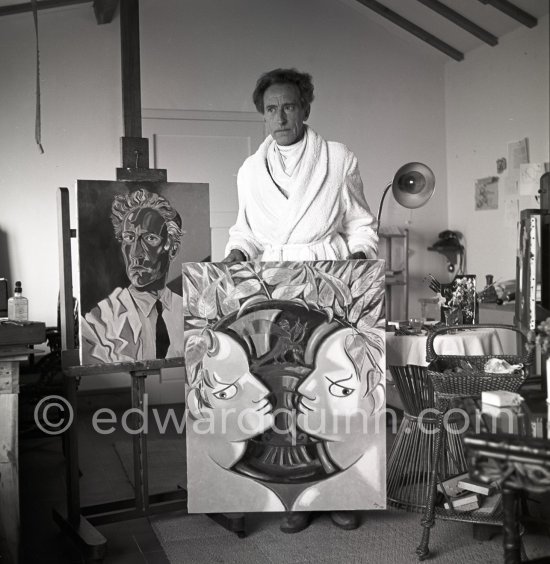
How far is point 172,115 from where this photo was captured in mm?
5266

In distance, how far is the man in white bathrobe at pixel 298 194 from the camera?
2758 millimetres

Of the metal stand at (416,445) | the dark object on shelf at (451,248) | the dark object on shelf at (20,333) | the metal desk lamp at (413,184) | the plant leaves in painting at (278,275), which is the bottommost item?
the metal stand at (416,445)

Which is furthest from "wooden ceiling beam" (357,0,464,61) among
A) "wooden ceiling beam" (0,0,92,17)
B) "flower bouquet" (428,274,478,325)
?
"flower bouquet" (428,274,478,325)

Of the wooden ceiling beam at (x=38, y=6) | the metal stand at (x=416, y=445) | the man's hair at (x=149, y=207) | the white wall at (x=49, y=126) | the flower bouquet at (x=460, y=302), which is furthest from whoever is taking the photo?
the white wall at (x=49, y=126)

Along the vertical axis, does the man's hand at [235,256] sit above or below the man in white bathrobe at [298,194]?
below

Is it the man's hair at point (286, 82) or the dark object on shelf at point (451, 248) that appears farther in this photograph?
the dark object on shelf at point (451, 248)

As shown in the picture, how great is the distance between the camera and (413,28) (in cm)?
567

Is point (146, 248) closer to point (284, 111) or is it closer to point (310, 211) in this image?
point (310, 211)

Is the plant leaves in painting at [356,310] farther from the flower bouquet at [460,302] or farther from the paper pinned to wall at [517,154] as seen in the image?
the paper pinned to wall at [517,154]

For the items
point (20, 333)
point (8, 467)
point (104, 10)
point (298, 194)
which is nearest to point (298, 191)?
point (298, 194)

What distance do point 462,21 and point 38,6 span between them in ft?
9.86

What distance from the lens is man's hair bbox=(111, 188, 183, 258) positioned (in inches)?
106

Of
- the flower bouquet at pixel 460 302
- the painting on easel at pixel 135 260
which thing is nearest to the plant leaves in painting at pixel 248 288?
the painting on easel at pixel 135 260

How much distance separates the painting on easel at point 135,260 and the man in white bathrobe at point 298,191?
0.23m
